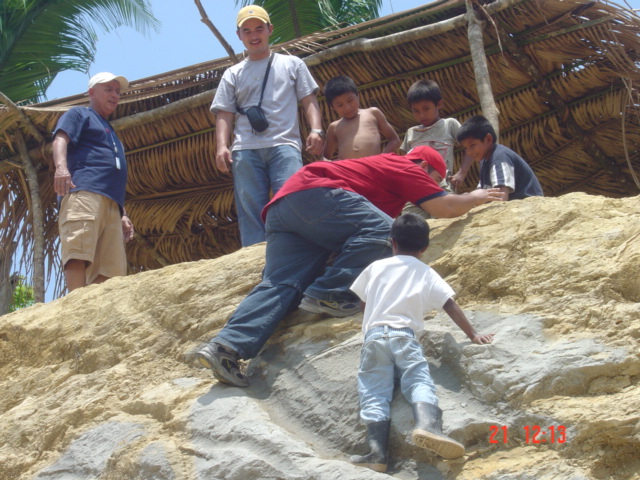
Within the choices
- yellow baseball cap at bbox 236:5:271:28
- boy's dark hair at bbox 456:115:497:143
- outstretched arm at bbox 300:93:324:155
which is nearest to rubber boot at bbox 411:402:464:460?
boy's dark hair at bbox 456:115:497:143

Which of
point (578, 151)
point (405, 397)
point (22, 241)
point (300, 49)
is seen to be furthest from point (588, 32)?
point (22, 241)

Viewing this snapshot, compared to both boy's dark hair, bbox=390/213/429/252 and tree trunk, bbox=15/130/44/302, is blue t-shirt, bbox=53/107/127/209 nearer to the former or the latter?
tree trunk, bbox=15/130/44/302

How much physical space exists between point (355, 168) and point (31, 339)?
77.9 inches

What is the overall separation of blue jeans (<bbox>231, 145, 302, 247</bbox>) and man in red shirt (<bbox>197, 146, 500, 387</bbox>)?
101cm

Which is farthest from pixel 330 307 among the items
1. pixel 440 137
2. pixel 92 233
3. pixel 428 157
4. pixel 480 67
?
pixel 480 67

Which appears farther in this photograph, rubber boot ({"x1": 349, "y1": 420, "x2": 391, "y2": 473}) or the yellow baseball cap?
the yellow baseball cap

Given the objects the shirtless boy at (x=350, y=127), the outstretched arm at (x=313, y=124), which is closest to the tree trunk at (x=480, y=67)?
the shirtless boy at (x=350, y=127)

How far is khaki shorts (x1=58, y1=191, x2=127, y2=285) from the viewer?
18.0ft


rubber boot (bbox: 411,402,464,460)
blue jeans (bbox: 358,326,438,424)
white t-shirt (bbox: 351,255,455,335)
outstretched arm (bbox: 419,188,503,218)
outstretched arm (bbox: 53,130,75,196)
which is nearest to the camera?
rubber boot (bbox: 411,402,464,460)

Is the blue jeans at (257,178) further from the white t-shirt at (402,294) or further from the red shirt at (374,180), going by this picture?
the white t-shirt at (402,294)

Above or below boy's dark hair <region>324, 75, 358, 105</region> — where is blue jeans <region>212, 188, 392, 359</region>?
below

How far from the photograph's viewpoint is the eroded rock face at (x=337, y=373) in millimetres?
3264

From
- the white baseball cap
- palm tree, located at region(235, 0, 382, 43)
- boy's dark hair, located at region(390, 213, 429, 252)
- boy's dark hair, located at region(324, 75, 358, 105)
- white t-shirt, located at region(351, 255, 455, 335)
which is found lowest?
white t-shirt, located at region(351, 255, 455, 335)

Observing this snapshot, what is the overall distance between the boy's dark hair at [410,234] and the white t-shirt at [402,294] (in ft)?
0.31
